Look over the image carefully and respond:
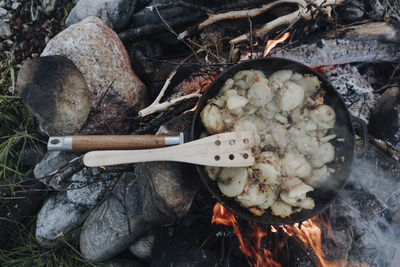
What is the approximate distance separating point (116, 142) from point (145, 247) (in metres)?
1.54

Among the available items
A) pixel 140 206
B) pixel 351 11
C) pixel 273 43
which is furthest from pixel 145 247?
pixel 351 11

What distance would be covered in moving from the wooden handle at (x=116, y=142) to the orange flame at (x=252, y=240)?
3.80 ft

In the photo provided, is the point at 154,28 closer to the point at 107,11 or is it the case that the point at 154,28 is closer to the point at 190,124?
the point at 107,11

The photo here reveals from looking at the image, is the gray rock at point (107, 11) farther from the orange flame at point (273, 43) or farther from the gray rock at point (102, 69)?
the orange flame at point (273, 43)

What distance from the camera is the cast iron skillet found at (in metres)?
2.42

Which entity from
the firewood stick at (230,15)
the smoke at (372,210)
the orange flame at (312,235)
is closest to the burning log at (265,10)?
the firewood stick at (230,15)

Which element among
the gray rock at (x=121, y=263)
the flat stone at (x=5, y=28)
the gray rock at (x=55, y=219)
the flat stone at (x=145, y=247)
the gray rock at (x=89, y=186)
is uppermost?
→ the flat stone at (x=5, y=28)

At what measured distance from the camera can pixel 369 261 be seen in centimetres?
283

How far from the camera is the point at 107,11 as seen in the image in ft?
10.5

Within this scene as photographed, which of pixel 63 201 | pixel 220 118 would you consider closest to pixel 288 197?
pixel 220 118

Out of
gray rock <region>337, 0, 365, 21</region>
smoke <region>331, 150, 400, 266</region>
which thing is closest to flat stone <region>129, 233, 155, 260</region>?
smoke <region>331, 150, 400, 266</region>

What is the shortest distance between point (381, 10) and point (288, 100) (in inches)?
80.7

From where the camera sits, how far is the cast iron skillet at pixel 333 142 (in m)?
2.42

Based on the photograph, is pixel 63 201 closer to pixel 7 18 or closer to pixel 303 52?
pixel 7 18
